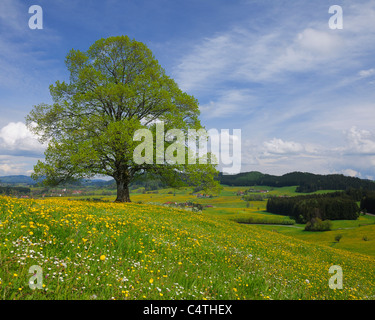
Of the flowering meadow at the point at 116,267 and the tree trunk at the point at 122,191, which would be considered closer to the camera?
the flowering meadow at the point at 116,267

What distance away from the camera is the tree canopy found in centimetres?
2548

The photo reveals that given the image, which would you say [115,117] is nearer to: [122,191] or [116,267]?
[122,191]

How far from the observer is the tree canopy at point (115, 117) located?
2548 cm

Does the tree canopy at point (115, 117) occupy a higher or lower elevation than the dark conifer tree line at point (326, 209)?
higher

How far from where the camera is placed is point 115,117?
29.6m
